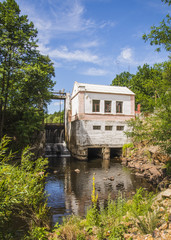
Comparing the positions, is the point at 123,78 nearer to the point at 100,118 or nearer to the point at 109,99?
the point at 109,99

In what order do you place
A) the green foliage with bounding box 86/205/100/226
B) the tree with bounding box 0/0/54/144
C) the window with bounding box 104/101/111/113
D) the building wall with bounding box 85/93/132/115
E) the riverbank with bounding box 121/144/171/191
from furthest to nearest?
the window with bounding box 104/101/111/113 < the building wall with bounding box 85/93/132/115 < the tree with bounding box 0/0/54/144 < the riverbank with bounding box 121/144/171/191 < the green foliage with bounding box 86/205/100/226

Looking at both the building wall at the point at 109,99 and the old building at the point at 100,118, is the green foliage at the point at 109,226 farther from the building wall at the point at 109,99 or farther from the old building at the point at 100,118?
the building wall at the point at 109,99

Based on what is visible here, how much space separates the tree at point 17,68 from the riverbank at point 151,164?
11535 mm

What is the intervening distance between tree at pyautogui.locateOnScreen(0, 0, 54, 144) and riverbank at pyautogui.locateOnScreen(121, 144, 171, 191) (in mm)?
11535

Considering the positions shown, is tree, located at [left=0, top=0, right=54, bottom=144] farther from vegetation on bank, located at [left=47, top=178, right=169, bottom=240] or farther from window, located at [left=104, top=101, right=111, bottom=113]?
vegetation on bank, located at [left=47, top=178, right=169, bottom=240]

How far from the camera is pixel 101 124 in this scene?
2381cm

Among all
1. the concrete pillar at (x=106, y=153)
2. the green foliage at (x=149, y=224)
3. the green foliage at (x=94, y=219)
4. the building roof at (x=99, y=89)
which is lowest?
the concrete pillar at (x=106, y=153)

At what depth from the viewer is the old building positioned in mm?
23141

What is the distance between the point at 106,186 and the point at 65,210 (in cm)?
476

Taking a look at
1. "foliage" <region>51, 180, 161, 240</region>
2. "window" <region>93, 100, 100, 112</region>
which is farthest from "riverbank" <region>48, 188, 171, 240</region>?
"window" <region>93, 100, 100, 112</region>

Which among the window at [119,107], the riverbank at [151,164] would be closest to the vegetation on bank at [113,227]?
the riverbank at [151,164]

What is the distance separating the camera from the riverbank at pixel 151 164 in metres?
11.3

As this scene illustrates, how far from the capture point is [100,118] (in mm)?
23906

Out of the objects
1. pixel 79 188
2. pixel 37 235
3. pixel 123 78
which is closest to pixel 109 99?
pixel 79 188
